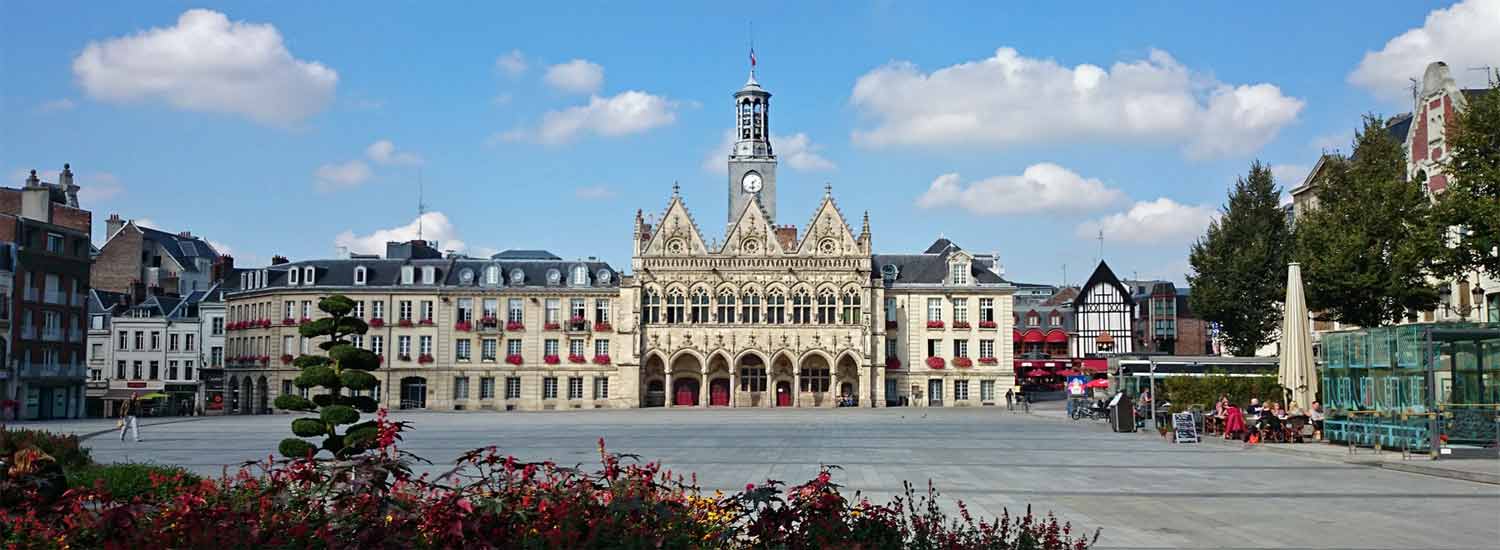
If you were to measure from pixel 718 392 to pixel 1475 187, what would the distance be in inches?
2077

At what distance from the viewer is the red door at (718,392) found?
255 ft

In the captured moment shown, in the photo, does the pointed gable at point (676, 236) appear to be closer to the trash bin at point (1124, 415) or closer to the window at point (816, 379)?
the window at point (816, 379)

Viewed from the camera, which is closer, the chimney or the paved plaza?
the paved plaza

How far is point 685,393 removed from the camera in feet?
258

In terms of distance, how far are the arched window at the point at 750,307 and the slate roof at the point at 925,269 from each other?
7.74m

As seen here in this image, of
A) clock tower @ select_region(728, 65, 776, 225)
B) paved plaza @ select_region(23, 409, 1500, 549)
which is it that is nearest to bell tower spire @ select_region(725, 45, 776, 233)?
clock tower @ select_region(728, 65, 776, 225)

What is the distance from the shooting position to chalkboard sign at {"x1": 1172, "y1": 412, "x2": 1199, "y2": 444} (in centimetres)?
3425

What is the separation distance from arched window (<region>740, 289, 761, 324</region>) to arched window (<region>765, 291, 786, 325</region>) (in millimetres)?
639

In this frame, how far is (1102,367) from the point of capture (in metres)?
94.4

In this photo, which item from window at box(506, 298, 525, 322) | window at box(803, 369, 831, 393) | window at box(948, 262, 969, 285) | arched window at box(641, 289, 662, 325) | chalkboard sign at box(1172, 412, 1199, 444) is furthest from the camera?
window at box(948, 262, 969, 285)

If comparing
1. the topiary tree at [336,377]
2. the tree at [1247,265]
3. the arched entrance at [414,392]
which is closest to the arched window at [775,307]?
the arched entrance at [414,392]

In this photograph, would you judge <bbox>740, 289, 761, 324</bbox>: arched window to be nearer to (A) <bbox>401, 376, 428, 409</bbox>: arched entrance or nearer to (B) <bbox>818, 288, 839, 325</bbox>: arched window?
(B) <bbox>818, 288, 839, 325</bbox>: arched window

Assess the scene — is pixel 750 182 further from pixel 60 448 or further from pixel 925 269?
pixel 60 448

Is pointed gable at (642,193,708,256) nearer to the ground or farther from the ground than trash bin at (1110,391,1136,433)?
farther from the ground
